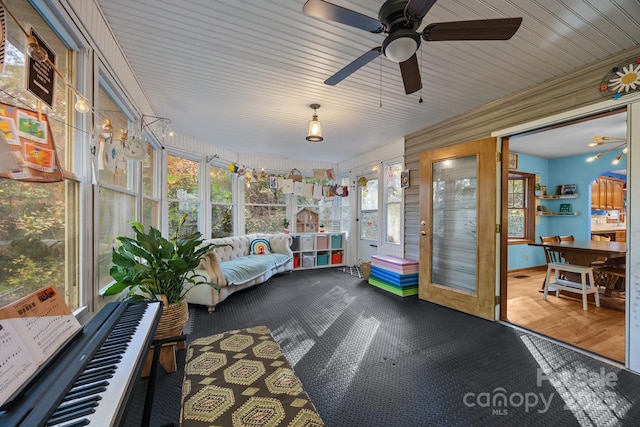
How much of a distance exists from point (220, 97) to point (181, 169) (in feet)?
5.88

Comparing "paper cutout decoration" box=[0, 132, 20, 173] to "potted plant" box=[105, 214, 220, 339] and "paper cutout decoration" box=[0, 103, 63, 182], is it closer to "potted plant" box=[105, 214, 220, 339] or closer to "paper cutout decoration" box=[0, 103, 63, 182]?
"paper cutout decoration" box=[0, 103, 63, 182]

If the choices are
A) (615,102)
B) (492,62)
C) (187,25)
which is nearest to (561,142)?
(615,102)

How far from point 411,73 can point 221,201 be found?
12.9 feet

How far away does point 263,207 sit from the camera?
5.47 meters

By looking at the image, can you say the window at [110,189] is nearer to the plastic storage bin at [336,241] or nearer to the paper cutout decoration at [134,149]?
the paper cutout decoration at [134,149]

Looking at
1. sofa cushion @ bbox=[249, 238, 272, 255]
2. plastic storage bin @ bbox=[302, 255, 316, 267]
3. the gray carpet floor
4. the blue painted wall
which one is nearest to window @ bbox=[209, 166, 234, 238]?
sofa cushion @ bbox=[249, 238, 272, 255]

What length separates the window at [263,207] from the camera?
5.29m

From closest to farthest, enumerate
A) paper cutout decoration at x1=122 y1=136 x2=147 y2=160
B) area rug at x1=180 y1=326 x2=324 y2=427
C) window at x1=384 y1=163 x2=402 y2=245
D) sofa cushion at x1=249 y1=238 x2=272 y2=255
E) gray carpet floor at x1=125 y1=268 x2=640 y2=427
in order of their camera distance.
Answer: area rug at x1=180 y1=326 x2=324 y2=427, gray carpet floor at x1=125 y1=268 x2=640 y2=427, paper cutout decoration at x1=122 y1=136 x2=147 y2=160, window at x1=384 y1=163 x2=402 y2=245, sofa cushion at x1=249 y1=238 x2=272 y2=255

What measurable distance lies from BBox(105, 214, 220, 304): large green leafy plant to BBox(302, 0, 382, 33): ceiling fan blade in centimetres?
181

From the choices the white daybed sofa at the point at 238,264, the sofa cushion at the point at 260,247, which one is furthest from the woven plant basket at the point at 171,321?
the sofa cushion at the point at 260,247

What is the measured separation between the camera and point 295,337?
2.50 m

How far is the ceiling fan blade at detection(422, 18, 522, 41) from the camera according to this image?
4.46 ft

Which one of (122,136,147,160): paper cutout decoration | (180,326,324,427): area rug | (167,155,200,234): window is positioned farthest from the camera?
(167,155,200,234): window

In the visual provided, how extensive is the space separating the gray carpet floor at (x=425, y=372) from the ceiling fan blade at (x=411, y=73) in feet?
6.93
